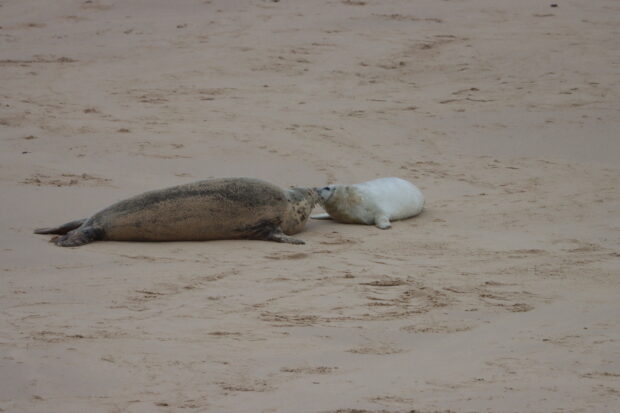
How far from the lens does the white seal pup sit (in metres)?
7.41

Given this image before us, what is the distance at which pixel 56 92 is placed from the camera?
10.3 metres

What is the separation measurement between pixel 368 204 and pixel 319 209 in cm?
132

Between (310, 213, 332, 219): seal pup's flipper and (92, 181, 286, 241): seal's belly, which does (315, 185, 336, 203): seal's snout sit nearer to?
(310, 213, 332, 219): seal pup's flipper

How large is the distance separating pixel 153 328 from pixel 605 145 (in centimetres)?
644

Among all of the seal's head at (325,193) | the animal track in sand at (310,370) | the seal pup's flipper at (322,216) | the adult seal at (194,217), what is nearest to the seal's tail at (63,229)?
the adult seal at (194,217)

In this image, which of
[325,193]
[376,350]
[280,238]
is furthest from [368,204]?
[376,350]

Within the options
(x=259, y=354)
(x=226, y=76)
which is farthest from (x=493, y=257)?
(x=226, y=76)

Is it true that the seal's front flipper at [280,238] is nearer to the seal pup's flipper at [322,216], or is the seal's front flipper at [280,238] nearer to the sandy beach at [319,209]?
the sandy beach at [319,209]

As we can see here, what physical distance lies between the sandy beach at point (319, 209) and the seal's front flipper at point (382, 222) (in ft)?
0.45

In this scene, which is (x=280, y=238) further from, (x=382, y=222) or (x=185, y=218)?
(x=382, y=222)

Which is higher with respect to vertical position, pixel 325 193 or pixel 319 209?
pixel 325 193

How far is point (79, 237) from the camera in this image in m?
6.38

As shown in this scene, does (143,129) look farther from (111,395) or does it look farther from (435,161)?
(111,395)

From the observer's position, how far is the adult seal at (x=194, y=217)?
6.55m
